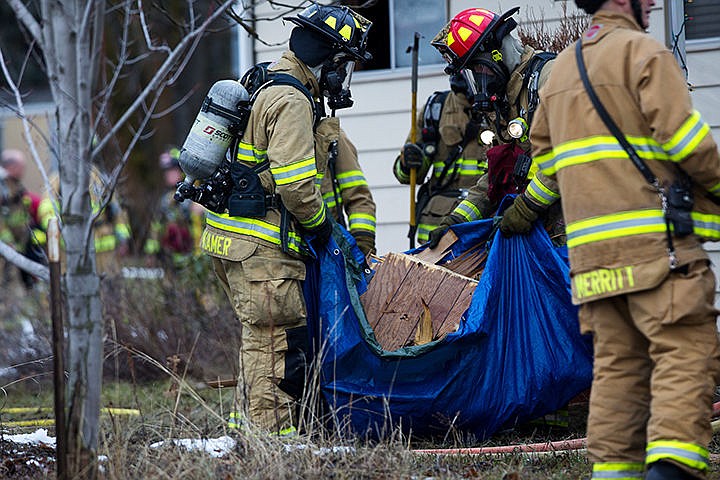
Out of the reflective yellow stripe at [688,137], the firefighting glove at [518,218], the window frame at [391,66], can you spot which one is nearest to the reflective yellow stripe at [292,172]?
the firefighting glove at [518,218]

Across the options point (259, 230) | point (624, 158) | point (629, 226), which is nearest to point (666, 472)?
point (629, 226)

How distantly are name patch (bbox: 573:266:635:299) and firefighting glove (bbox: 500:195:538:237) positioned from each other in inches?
46.0

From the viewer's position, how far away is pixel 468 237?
5223 mm

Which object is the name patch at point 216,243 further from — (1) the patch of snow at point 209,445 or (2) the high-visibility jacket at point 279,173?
(1) the patch of snow at point 209,445

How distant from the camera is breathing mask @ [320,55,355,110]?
5.29m

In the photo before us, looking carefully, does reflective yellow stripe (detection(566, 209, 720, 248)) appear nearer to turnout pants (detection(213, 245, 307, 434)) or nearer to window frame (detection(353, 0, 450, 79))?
turnout pants (detection(213, 245, 307, 434))

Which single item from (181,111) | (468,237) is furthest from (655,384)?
(181,111)

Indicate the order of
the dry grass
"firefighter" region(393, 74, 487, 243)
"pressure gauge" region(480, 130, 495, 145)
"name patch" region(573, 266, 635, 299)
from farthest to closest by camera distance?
"firefighter" region(393, 74, 487, 243), "pressure gauge" region(480, 130, 495, 145), the dry grass, "name patch" region(573, 266, 635, 299)

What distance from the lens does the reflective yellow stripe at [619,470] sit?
340 centimetres

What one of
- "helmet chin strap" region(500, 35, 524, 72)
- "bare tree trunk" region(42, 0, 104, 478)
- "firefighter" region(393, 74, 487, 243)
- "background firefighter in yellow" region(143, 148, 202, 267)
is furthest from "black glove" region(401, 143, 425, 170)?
"bare tree trunk" region(42, 0, 104, 478)

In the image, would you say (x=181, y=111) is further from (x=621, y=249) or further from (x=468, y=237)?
(x=621, y=249)

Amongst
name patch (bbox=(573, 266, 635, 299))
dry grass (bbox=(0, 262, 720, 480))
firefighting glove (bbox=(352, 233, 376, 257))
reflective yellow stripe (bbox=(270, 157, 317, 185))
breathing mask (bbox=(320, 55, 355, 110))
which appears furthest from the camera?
firefighting glove (bbox=(352, 233, 376, 257))

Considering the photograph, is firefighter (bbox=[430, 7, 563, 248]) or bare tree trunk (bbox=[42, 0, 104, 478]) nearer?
bare tree trunk (bbox=[42, 0, 104, 478])

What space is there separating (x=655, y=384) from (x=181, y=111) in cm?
2049
